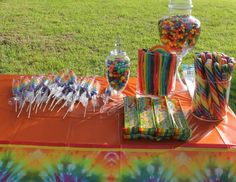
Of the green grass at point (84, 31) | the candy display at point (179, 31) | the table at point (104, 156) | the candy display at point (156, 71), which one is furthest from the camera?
the green grass at point (84, 31)

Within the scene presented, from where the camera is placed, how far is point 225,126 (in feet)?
4.92

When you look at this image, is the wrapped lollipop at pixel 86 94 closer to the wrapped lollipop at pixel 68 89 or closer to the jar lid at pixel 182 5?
the wrapped lollipop at pixel 68 89

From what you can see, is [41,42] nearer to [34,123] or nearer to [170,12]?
[170,12]

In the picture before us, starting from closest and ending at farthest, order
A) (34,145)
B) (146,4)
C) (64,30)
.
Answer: (34,145) < (64,30) < (146,4)

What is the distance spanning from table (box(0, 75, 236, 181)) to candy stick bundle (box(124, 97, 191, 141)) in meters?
0.03

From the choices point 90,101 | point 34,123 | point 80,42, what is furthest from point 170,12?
point 80,42

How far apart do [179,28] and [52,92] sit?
1.98 feet

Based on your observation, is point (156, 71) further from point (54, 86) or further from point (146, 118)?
point (54, 86)

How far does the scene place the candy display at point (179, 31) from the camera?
174 centimetres

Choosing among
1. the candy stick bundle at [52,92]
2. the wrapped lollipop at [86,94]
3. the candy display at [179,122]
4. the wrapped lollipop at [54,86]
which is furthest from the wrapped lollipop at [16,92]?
the candy display at [179,122]

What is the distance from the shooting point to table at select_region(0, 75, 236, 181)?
4.48ft

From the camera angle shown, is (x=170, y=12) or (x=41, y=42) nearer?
(x=170, y=12)

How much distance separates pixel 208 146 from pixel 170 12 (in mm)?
703

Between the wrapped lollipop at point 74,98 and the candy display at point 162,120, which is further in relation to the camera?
the wrapped lollipop at point 74,98
